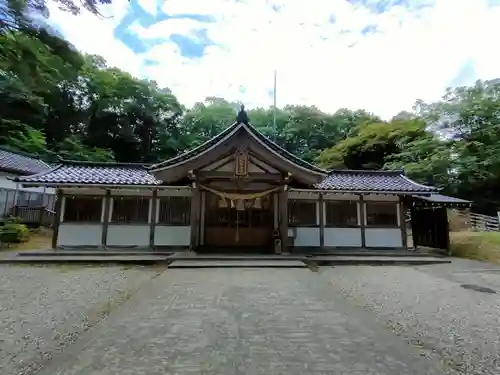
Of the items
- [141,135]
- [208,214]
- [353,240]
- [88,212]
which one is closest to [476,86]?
[353,240]

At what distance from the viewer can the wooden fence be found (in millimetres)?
18625

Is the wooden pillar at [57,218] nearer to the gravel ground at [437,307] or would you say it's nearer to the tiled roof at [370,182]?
the gravel ground at [437,307]

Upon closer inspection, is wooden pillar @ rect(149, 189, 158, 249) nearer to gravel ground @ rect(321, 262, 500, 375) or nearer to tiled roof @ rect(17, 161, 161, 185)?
tiled roof @ rect(17, 161, 161, 185)

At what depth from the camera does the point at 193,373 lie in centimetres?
274

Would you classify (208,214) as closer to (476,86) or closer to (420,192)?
(420,192)

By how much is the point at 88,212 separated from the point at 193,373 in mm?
10639

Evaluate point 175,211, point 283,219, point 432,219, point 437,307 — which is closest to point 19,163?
point 175,211

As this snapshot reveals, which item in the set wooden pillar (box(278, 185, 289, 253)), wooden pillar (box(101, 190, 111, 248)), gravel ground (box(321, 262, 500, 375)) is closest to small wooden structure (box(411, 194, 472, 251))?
gravel ground (box(321, 262, 500, 375))

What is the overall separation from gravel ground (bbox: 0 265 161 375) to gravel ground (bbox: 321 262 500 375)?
13.6ft

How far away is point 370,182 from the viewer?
13.4m

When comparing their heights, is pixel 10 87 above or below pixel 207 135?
below

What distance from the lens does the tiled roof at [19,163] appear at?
61.1ft

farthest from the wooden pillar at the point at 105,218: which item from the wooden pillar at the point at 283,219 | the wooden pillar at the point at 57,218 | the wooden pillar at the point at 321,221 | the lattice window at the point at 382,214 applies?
the lattice window at the point at 382,214

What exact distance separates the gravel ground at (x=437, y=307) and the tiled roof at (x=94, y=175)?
26.0 ft
